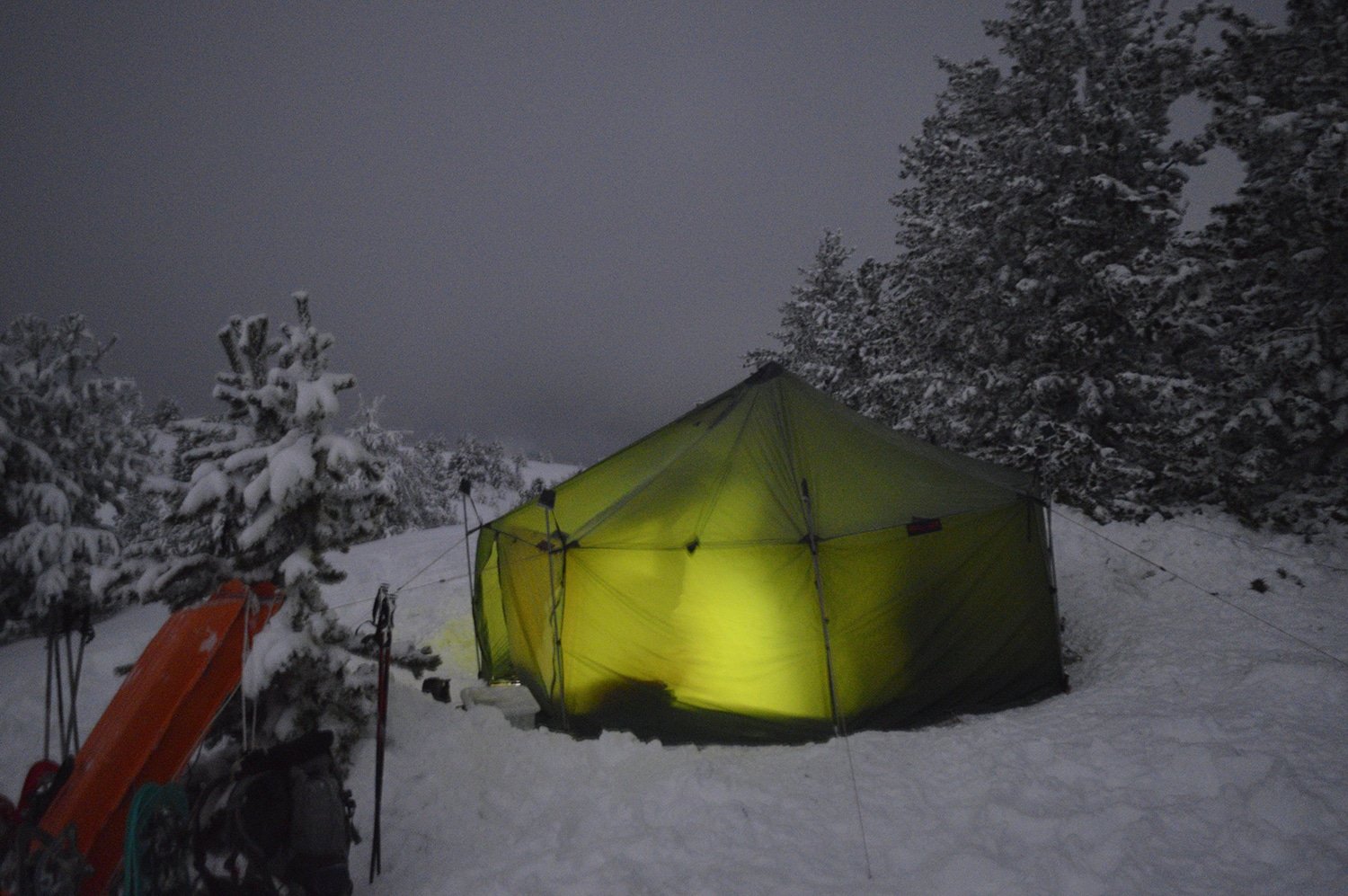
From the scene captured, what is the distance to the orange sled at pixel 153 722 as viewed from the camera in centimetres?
324

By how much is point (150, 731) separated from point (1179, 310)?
14872 mm

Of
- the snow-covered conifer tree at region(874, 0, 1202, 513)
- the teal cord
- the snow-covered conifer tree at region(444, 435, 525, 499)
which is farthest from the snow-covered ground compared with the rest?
the snow-covered conifer tree at region(444, 435, 525, 499)

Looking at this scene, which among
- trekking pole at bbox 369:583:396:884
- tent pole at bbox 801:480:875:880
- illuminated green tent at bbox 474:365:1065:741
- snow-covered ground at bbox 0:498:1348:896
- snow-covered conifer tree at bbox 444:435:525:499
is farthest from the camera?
snow-covered conifer tree at bbox 444:435:525:499

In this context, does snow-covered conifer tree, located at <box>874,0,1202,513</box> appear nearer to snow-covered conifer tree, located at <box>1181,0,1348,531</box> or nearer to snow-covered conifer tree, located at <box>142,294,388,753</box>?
snow-covered conifer tree, located at <box>1181,0,1348,531</box>

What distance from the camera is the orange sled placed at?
3236mm

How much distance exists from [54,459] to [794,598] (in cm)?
1877

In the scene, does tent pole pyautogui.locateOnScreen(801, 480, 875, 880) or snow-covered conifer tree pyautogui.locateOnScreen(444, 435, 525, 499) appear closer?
Result: tent pole pyautogui.locateOnScreen(801, 480, 875, 880)

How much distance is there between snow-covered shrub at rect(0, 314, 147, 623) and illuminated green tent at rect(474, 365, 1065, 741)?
38.0ft

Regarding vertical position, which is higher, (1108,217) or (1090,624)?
(1108,217)

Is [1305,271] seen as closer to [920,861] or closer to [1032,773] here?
[1032,773]

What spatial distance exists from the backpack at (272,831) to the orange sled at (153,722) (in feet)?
2.16

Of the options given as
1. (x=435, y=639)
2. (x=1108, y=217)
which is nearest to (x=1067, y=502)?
(x=1108, y=217)

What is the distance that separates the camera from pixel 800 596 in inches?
243

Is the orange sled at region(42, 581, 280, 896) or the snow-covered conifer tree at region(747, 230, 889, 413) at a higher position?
the snow-covered conifer tree at region(747, 230, 889, 413)
